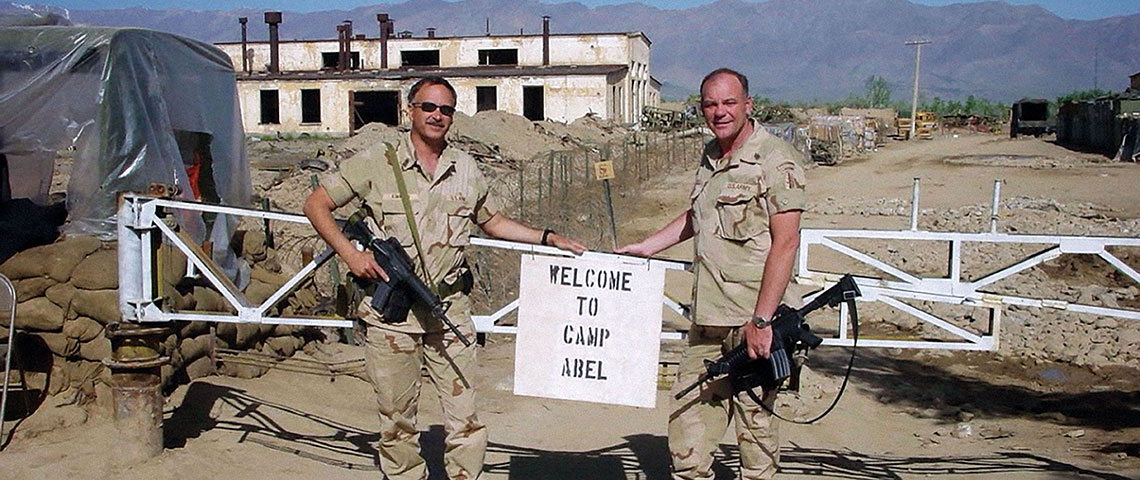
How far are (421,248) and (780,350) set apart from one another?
161 cm

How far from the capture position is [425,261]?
181 inches

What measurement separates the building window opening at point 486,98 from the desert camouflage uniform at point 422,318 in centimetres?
4454

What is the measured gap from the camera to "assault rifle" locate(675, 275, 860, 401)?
409 cm

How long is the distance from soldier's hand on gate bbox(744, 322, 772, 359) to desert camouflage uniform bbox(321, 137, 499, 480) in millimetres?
1303

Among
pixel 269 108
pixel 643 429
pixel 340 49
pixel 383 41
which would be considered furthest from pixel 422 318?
pixel 269 108

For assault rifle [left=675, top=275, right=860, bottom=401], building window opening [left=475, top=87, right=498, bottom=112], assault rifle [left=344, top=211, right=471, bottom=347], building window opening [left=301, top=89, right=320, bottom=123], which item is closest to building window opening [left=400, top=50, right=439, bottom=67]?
building window opening [left=475, top=87, right=498, bottom=112]

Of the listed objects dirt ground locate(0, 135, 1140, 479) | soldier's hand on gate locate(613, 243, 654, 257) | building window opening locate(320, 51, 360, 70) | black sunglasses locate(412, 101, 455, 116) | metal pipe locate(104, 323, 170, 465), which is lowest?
dirt ground locate(0, 135, 1140, 479)

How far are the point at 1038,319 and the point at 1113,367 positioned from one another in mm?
1503

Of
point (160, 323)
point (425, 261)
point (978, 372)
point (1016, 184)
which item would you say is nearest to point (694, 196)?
point (425, 261)

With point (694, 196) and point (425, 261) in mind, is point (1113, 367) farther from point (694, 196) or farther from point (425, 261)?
point (425, 261)

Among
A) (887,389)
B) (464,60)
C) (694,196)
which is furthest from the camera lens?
(464,60)

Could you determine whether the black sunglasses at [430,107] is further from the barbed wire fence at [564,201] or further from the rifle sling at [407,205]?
the barbed wire fence at [564,201]

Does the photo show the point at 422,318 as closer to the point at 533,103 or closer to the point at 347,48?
the point at 533,103

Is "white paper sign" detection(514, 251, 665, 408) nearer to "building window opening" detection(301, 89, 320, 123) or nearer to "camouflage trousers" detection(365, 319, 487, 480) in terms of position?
"camouflage trousers" detection(365, 319, 487, 480)
